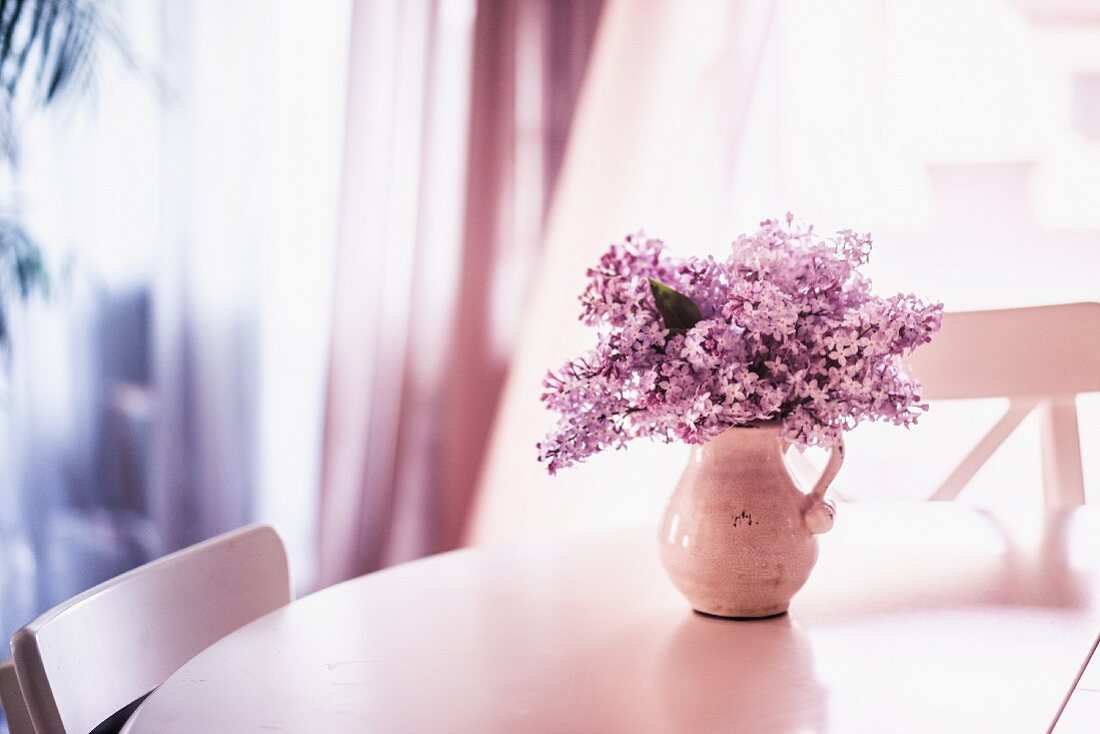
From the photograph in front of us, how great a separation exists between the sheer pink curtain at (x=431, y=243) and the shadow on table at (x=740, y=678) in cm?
195

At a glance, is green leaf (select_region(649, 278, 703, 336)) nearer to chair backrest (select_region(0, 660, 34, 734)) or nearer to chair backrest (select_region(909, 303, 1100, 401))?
chair backrest (select_region(0, 660, 34, 734))

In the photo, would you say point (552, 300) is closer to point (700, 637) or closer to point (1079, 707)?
point (700, 637)

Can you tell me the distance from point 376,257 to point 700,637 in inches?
81.6

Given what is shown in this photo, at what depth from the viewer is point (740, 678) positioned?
2.44 ft

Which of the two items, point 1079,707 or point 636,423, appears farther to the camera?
point 636,423

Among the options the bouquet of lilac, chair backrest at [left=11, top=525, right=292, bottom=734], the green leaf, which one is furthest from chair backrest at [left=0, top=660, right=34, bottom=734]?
the green leaf

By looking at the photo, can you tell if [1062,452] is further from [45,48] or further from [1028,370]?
[45,48]

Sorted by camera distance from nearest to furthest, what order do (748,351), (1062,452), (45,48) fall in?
1. (748,351)
2. (1062,452)
3. (45,48)

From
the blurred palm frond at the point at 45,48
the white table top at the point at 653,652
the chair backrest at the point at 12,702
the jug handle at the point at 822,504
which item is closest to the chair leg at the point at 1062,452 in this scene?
the white table top at the point at 653,652

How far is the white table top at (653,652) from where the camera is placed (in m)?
0.69

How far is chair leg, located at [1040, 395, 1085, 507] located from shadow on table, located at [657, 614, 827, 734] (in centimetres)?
95

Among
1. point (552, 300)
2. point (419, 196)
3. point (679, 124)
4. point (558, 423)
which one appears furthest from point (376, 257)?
point (558, 423)

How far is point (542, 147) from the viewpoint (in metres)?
2.83

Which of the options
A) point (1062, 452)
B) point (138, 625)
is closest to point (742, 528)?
point (138, 625)
